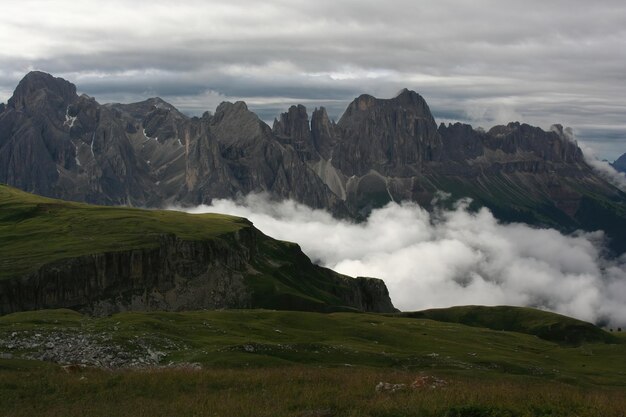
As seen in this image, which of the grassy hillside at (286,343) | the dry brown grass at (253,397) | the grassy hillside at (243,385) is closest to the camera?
the dry brown grass at (253,397)

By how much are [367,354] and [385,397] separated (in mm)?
44665

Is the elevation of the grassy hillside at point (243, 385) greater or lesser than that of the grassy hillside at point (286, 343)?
greater

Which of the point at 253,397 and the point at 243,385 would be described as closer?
the point at 253,397

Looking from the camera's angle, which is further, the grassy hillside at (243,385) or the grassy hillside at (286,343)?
the grassy hillside at (286,343)

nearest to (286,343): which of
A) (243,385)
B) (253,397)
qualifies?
(243,385)

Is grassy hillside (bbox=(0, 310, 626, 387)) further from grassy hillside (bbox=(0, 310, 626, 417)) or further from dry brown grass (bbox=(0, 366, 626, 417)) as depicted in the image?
dry brown grass (bbox=(0, 366, 626, 417))

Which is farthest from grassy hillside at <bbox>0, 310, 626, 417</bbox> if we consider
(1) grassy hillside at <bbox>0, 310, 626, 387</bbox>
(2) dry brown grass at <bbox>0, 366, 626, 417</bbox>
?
(1) grassy hillside at <bbox>0, 310, 626, 387</bbox>

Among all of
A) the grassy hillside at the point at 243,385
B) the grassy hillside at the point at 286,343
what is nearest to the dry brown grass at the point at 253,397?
the grassy hillside at the point at 243,385

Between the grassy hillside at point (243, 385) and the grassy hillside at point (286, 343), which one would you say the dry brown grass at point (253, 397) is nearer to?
the grassy hillside at point (243, 385)

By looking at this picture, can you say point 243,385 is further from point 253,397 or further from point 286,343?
point 286,343

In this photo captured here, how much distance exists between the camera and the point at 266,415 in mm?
31906

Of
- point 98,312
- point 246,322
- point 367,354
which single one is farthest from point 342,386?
point 98,312

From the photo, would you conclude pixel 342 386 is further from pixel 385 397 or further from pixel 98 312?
pixel 98 312

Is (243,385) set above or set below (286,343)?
above
